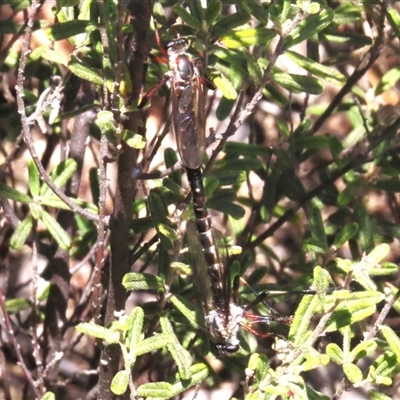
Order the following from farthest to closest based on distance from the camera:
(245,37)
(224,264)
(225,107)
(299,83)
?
(225,107)
(224,264)
(299,83)
(245,37)

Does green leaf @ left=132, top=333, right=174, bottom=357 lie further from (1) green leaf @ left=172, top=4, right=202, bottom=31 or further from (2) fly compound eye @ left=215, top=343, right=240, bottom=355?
(1) green leaf @ left=172, top=4, right=202, bottom=31

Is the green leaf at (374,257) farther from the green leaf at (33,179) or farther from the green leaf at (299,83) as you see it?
the green leaf at (33,179)

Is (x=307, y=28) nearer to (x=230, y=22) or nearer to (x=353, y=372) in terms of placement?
(x=230, y=22)


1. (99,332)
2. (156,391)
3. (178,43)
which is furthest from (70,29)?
(156,391)

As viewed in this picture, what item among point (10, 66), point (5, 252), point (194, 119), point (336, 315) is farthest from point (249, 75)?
point (5, 252)

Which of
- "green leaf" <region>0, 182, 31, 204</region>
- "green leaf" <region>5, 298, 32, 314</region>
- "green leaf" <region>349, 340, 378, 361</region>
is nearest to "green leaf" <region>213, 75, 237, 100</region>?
"green leaf" <region>349, 340, 378, 361</region>

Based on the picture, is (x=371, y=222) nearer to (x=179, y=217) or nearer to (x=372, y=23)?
(x=372, y=23)
